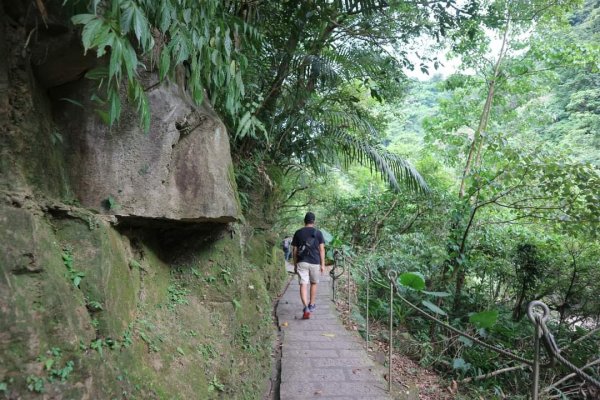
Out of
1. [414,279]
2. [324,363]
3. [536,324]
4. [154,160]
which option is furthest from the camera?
[414,279]

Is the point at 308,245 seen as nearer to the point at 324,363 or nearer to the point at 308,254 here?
the point at 308,254

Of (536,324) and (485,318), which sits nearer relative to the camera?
(536,324)

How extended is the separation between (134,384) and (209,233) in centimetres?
198

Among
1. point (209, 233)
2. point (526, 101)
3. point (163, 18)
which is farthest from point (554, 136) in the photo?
point (163, 18)

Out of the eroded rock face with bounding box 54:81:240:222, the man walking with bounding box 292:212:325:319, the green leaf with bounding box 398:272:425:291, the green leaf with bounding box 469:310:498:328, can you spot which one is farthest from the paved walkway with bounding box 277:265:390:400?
the eroded rock face with bounding box 54:81:240:222

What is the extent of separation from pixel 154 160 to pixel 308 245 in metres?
3.14

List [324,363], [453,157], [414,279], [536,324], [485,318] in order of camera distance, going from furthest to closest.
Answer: [453,157] < [414,279] < [485,318] < [324,363] < [536,324]

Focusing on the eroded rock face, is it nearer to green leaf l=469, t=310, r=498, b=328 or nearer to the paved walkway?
the paved walkway

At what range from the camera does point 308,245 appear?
222 inches

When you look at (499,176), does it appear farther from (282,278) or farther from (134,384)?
(134,384)

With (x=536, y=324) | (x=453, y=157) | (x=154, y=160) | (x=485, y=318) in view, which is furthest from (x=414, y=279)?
(x=453, y=157)

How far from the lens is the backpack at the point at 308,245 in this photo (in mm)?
5652

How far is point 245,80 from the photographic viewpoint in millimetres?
5055

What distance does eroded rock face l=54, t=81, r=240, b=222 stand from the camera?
2650mm
